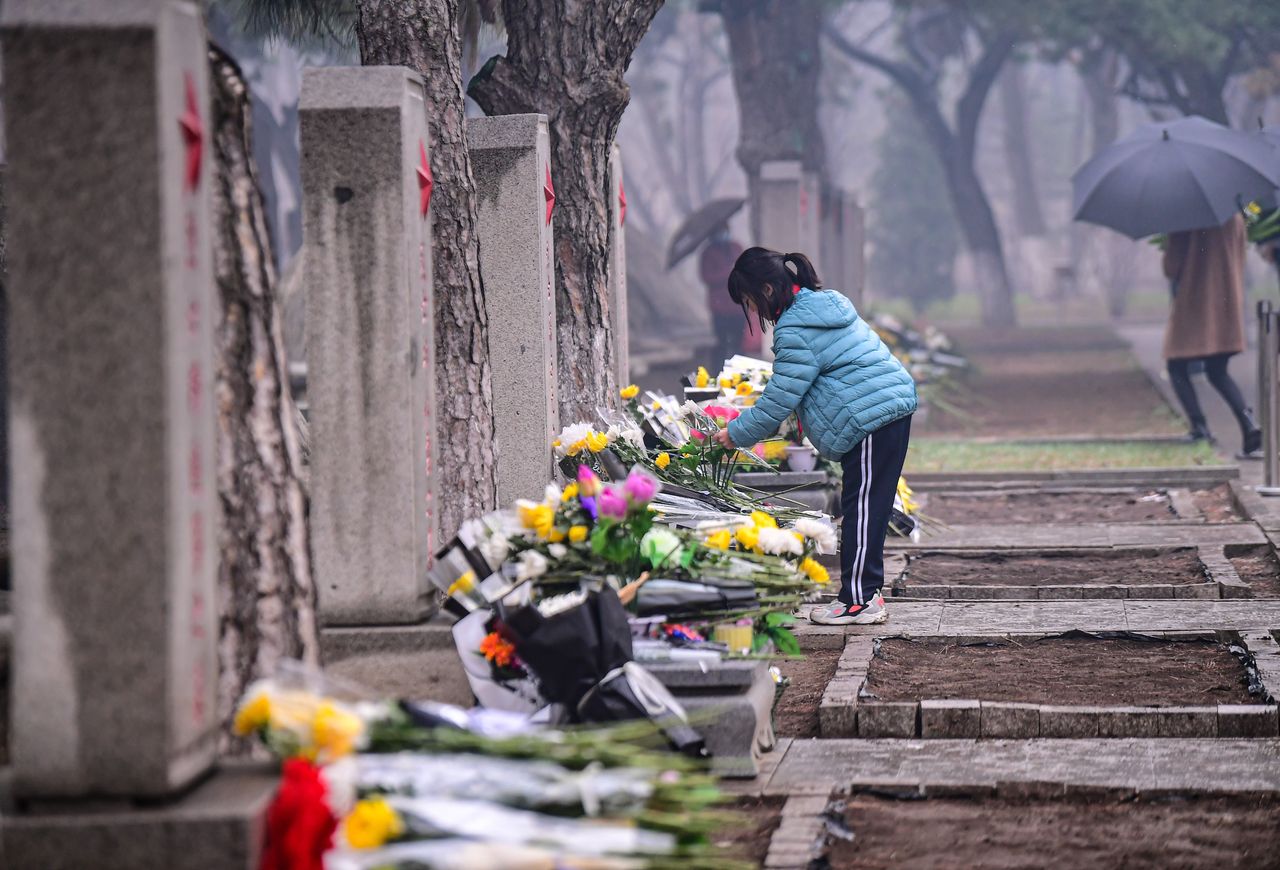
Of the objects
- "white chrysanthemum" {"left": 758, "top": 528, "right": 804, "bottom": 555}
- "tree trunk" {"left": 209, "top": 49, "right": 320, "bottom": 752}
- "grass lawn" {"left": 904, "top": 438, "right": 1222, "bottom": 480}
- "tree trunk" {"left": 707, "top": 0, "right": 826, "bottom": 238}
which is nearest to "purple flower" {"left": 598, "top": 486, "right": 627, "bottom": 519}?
"white chrysanthemum" {"left": 758, "top": 528, "right": 804, "bottom": 555}

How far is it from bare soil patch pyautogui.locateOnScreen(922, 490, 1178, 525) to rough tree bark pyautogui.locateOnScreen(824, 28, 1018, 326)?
68.1 ft

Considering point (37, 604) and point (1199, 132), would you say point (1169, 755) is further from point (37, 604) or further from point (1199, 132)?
point (1199, 132)

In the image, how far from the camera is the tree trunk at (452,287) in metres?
7.44

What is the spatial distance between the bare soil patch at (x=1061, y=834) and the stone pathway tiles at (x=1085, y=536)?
522 centimetres

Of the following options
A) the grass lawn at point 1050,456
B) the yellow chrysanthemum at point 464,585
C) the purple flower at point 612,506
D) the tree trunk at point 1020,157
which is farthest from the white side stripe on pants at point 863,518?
the tree trunk at point 1020,157

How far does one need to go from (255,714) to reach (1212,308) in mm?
11833

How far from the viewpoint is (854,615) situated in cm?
786

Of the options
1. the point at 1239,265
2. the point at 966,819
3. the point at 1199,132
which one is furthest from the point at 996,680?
the point at 1199,132

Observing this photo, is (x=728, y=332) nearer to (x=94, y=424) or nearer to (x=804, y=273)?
(x=804, y=273)

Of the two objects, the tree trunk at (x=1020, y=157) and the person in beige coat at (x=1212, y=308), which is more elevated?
the tree trunk at (x=1020, y=157)

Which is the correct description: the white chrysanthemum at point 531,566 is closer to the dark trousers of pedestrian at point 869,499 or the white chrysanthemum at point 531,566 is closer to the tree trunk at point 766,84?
the dark trousers of pedestrian at point 869,499

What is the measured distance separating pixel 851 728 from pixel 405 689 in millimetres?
1684

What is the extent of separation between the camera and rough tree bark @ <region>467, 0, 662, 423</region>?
32.4 feet

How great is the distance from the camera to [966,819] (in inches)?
195
